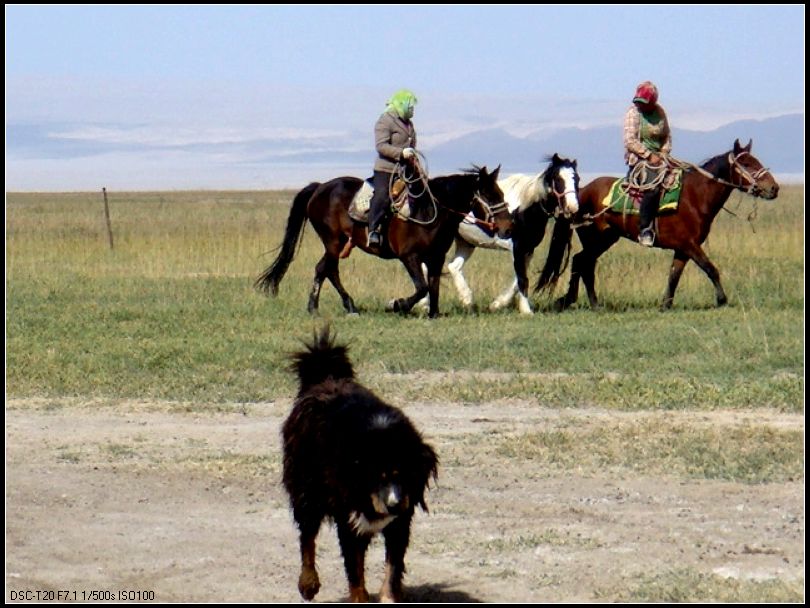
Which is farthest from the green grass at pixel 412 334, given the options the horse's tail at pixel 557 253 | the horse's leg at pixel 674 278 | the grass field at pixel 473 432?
the horse's tail at pixel 557 253

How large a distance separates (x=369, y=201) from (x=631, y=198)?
297 cm

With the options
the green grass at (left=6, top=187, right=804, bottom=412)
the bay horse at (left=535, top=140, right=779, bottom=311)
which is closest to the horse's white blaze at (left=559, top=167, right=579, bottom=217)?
the bay horse at (left=535, top=140, right=779, bottom=311)

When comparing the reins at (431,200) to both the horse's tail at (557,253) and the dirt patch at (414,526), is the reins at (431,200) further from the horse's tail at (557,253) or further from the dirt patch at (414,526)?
the dirt patch at (414,526)

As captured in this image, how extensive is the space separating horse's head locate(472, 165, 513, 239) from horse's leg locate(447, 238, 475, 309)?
1.18 metres

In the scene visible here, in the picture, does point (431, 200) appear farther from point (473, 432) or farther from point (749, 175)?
point (473, 432)

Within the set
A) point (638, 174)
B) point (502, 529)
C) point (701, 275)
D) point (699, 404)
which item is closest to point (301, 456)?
point (502, 529)

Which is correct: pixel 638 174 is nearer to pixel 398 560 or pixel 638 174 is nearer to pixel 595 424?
→ pixel 595 424

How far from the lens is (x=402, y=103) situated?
54.1ft

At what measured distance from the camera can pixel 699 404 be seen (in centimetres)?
1080

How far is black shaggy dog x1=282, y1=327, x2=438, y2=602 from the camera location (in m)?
5.70

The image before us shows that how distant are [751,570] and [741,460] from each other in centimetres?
226

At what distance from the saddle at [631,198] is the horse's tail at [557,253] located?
0.57m

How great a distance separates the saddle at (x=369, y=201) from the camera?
16.9 meters

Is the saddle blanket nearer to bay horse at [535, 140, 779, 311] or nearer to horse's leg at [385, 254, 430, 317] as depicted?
horse's leg at [385, 254, 430, 317]
